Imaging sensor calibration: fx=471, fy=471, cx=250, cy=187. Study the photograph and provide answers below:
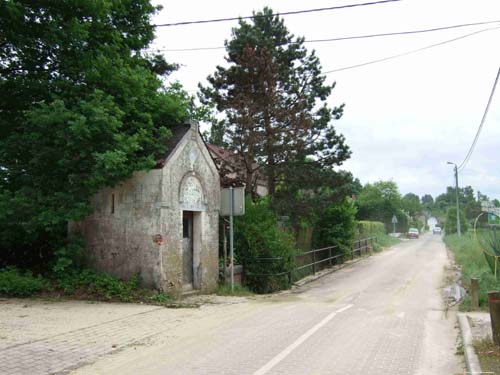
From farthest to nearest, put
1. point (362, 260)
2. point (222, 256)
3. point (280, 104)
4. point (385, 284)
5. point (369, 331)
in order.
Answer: point (362, 260), point (280, 104), point (385, 284), point (222, 256), point (369, 331)

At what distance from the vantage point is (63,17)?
12500 mm

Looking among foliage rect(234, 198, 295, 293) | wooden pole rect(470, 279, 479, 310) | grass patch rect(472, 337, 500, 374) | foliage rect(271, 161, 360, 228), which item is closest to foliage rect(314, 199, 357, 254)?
foliage rect(271, 161, 360, 228)

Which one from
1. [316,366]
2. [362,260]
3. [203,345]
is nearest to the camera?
[316,366]

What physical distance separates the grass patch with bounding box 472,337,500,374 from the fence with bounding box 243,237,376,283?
870cm

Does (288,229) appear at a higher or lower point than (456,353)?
higher

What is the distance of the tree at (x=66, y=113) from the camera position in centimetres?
1114

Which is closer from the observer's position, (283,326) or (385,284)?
(283,326)

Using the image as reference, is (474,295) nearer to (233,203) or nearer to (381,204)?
(233,203)

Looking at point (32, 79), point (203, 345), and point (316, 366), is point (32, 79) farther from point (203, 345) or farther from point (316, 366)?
point (316, 366)

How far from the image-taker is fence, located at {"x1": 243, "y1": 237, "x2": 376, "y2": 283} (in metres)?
15.4

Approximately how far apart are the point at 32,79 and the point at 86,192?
12.7 ft

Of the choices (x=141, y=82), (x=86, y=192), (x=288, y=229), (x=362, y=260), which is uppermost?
(x=141, y=82)

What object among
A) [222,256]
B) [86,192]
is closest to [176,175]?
[86,192]

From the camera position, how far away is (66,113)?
1095cm
